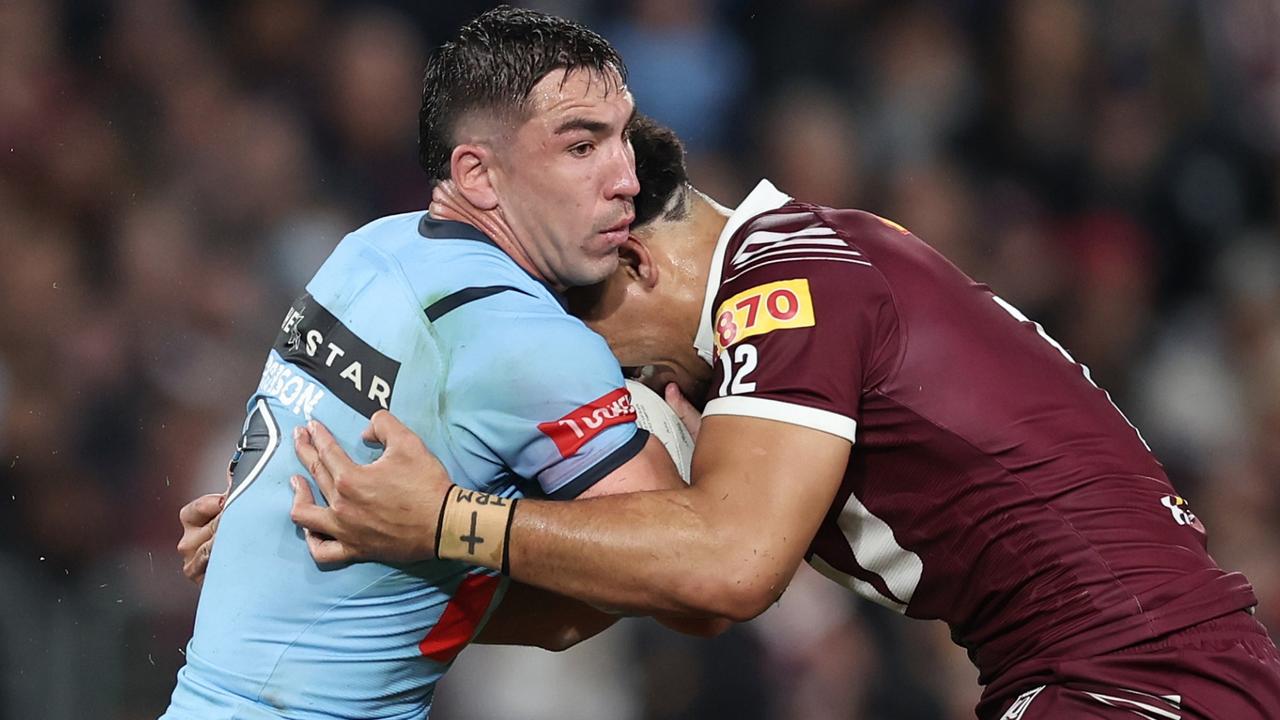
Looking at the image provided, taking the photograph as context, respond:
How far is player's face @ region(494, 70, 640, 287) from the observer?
137 inches

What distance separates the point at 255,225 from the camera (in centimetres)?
728

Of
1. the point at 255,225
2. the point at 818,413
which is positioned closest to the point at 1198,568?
the point at 818,413

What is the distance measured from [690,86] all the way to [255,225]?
8.09 feet

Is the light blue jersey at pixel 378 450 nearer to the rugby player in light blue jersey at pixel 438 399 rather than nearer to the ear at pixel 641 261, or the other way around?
the rugby player in light blue jersey at pixel 438 399

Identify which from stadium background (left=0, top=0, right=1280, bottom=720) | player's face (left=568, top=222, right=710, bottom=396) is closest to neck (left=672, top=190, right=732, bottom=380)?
player's face (left=568, top=222, right=710, bottom=396)

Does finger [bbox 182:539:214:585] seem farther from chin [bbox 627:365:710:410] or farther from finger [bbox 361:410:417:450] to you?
chin [bbox 627:365:710:410]

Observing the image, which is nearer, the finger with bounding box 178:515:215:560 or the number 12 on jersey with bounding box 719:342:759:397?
the number 12 on jersey with bounding box 719:342:759:397

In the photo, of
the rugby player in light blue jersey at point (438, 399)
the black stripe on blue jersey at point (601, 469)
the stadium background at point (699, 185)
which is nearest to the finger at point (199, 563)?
the rugby player in light blue jersey at point (438, 399)

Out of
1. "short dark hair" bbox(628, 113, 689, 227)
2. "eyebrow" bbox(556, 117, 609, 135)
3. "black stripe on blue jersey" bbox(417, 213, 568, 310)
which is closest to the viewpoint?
"black stripe on blue jersey" bbox(417, 213, 568, 310)

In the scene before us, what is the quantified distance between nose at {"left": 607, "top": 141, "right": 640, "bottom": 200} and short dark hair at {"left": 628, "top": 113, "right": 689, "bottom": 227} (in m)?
0.24

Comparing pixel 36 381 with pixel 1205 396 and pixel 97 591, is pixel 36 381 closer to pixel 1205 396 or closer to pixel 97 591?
pixel 97 591

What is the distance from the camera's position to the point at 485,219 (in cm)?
355

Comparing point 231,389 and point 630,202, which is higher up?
point 630,202

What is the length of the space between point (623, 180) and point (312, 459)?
101cm
